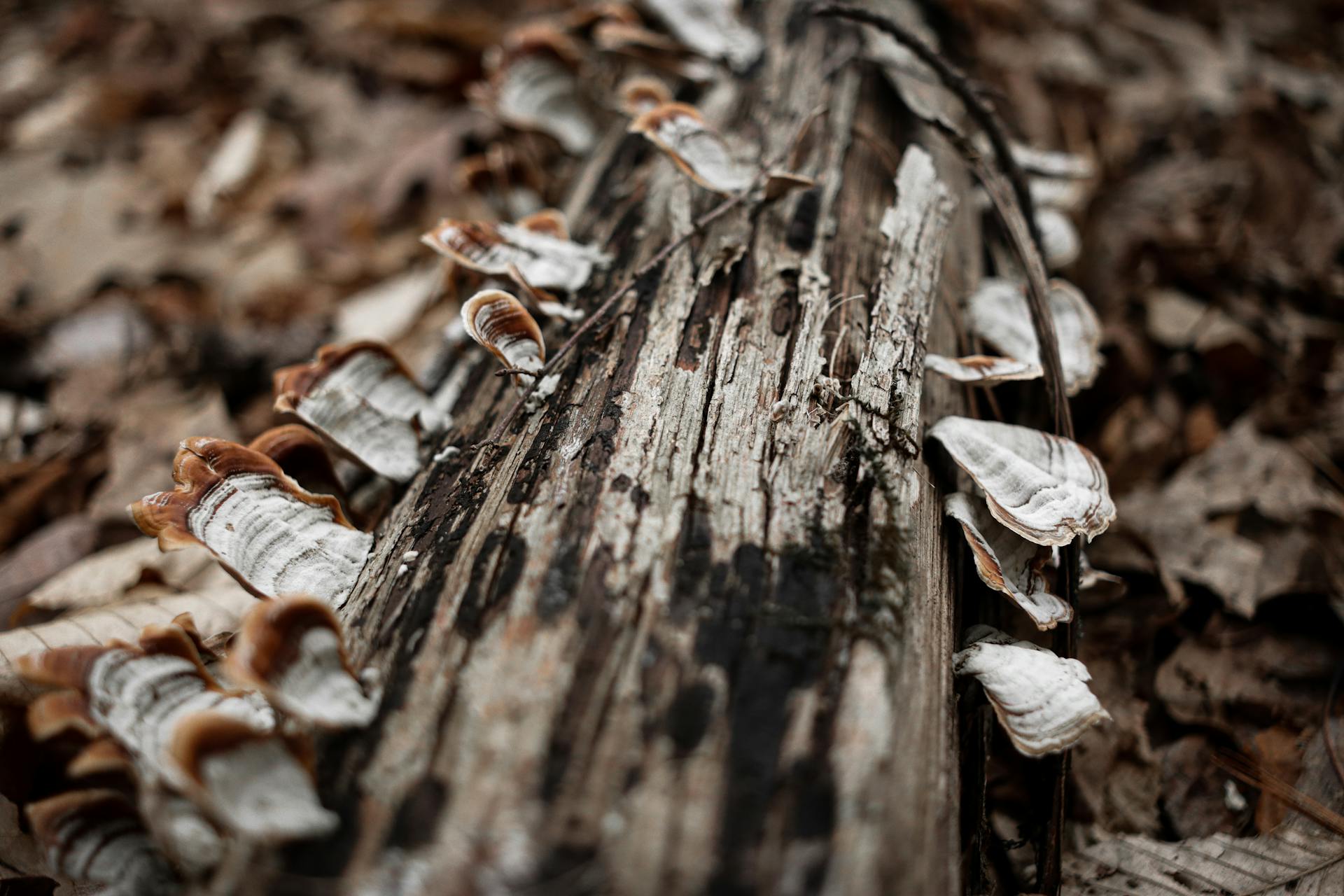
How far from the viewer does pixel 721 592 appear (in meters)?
1.65

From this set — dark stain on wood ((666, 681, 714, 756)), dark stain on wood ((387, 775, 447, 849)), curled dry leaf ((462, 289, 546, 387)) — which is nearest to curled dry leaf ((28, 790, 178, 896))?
dark stain on wood ((387, 775, 447, 849))

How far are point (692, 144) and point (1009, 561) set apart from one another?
1.57 m

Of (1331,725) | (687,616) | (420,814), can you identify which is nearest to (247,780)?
(420,814)

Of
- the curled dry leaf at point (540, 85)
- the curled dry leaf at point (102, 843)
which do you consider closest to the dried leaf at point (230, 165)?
the curled dry leaf at point (540, 85)

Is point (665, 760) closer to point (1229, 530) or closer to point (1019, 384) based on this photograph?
point (1019, 384)

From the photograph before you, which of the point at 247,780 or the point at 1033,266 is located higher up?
the point at 1033,266

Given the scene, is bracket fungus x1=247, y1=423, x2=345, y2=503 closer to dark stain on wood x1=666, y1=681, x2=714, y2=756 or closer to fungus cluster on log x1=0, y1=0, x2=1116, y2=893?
fungus cluster on log x1=0, y1=0, x2=1116, y2=893

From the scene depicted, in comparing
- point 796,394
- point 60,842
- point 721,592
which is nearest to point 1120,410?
point 796,394

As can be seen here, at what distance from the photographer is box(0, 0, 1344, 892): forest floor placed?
2.47 metres

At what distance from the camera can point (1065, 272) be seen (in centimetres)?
385

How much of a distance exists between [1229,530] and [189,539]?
3.22m

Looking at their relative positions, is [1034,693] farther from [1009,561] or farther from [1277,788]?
[1277,788]

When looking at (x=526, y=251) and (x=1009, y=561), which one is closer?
(x=1009, y=561)

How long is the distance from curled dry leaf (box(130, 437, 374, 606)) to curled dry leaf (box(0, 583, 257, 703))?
1.51 feet
